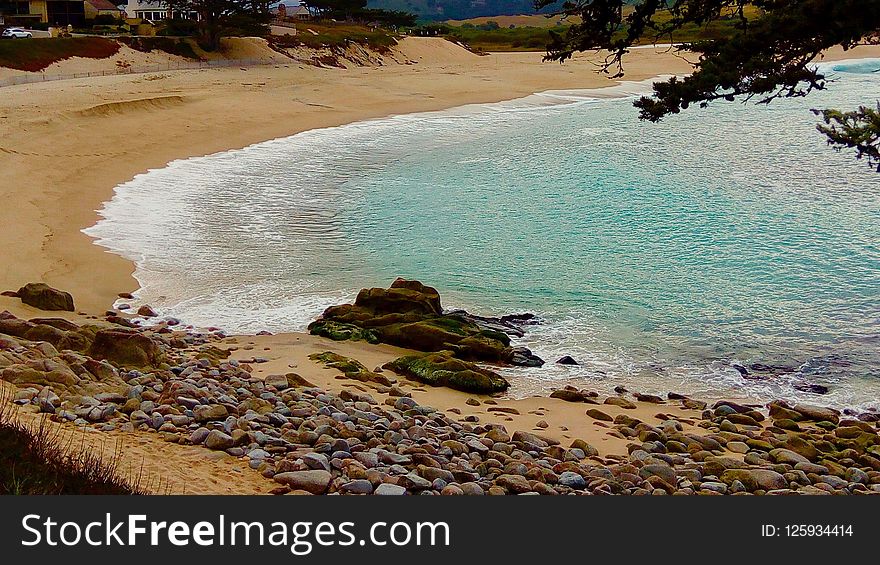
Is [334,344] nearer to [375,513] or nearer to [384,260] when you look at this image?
[384,260]

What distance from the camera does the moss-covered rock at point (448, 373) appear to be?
12.1 metres

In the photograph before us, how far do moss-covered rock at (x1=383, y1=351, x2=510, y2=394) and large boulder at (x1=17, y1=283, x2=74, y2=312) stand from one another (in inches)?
217

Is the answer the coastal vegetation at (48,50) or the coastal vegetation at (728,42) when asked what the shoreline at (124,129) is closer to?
the coastal vegetation at (48,50)

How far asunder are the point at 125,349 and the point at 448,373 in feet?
13.7

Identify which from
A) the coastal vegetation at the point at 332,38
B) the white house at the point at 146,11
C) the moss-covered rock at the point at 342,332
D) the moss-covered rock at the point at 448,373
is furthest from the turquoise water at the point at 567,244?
the white house at the point at 146,11

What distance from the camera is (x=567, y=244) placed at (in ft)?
71.5

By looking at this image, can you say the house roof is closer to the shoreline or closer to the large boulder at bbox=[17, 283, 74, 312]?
the shoreline

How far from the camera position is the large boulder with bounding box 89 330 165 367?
36.2 feet

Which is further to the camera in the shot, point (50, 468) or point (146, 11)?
point (146, 11)

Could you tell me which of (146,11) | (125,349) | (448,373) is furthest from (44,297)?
(146,11)

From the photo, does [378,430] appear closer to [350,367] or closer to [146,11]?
[350,367]

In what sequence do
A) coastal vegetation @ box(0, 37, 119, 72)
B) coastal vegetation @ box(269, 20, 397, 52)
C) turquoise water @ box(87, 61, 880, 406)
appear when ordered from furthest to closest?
coastal vegetation @ box(269, 20, 397, 52), coastal vegetation @ box(0, 37, 119, 72), turquoise water @ box(87, 61, 880, 406)

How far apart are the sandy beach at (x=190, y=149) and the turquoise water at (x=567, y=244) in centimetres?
104

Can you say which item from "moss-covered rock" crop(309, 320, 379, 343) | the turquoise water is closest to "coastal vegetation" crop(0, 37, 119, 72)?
the turquoise water
